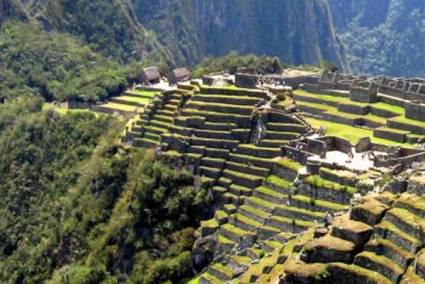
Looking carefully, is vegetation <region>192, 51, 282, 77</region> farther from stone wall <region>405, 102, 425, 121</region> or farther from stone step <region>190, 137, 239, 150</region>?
stone wall <region>405, 102, 425, 121</region>

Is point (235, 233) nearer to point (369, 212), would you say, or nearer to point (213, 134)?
point (213, 134)

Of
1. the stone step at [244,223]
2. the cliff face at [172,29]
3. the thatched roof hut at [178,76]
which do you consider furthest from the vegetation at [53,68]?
the stone step at [244,223]

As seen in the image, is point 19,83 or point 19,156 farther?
point 19,83

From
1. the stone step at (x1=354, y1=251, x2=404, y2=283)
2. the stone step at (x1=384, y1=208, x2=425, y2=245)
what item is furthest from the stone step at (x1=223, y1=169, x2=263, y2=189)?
the stone step at (x1=354, y1=251, x2=404, y2=283)

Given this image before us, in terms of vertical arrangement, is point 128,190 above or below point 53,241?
above

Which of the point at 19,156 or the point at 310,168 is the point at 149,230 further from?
the point at 19,156

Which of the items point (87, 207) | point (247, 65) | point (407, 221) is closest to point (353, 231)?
point (407, 221)

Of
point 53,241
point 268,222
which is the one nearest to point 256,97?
point 268,222
